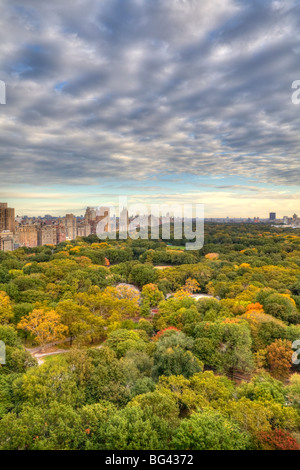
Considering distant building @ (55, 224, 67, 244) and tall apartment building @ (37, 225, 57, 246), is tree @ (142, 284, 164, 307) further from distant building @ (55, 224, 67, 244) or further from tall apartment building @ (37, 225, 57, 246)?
distant building @ (55, 224, 67, 244)

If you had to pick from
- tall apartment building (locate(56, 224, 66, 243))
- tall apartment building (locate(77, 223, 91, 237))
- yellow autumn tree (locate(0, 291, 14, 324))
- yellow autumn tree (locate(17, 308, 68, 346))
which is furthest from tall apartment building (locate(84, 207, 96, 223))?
yellow autumn tree (locate(17, 308, 68, 346))

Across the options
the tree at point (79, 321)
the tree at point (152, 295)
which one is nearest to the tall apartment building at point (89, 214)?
the tree at point (152, 295)

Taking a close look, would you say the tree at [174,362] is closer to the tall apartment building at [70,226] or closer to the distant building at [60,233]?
the distant building at [60,233]

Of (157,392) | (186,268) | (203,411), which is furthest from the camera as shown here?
(186,268)

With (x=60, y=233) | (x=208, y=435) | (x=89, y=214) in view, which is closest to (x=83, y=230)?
(x=89, y=214)

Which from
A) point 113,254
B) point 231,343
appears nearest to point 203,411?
point 231,343

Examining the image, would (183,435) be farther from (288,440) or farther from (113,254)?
(113,254)
